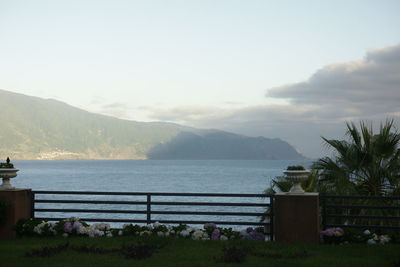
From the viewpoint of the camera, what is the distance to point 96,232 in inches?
482

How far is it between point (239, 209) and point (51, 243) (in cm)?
3823

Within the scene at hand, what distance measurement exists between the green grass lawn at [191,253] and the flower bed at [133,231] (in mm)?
533

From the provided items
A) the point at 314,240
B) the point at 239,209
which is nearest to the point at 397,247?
the point at 314,240

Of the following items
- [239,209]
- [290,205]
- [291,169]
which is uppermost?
[291,169]

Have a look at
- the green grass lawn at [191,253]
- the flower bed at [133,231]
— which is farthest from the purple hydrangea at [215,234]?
the green grass lawn at [191,253]

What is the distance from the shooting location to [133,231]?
1224 cm

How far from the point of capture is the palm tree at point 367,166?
1407 centimetres

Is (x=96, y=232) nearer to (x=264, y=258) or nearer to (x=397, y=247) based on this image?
(x=264, y=258)

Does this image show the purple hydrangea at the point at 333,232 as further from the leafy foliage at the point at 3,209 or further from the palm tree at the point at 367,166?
the leafy foliage at the point at 3,209

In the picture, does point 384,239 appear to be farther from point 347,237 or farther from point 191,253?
point 191,253

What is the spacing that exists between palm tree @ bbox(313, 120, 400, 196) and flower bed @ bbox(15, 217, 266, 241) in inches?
126

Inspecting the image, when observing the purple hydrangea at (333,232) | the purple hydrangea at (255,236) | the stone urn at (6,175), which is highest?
the stone urn at (6,175)

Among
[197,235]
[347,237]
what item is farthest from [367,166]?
[197,235]

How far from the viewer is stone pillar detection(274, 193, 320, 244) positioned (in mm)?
11398
